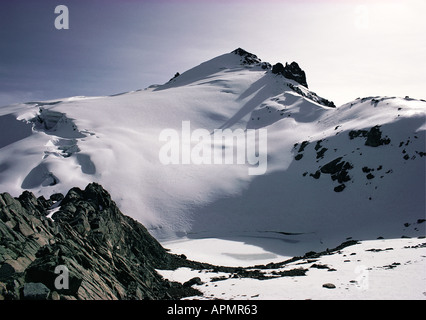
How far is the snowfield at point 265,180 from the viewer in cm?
4662

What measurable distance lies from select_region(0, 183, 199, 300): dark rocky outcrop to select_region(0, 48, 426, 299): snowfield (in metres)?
5.33

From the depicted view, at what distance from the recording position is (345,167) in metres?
63.8

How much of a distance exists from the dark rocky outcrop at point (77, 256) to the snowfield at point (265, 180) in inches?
210

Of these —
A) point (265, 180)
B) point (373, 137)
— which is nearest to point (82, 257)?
point (265, 180)

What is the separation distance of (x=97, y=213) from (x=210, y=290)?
583 inches

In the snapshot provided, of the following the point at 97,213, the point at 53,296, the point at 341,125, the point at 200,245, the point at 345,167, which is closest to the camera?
the point at 53,296

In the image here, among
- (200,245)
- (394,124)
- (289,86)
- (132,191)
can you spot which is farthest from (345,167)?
(289,86)

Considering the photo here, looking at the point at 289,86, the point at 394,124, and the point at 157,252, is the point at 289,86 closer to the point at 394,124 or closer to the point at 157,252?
the point at 394,124

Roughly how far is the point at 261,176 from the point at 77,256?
54370 millimetres

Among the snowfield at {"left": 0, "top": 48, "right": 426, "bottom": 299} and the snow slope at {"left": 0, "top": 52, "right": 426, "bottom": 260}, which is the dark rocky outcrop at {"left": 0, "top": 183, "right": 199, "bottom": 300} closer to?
the snowfield at {"left": 0, "top": 48, "right": 426, "bottom": 299}

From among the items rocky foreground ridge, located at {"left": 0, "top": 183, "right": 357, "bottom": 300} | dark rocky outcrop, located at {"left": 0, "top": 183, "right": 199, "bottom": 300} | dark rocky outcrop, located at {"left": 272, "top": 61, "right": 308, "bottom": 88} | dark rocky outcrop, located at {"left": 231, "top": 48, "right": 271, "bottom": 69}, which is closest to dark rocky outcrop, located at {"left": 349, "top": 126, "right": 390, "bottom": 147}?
rocky foreground ridge, located at {"left": 0, "top": 183, "right": 357, "bottom": 300}

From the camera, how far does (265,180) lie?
229ft

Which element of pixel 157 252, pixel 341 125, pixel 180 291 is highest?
pixel 341 125

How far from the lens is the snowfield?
46616mm
